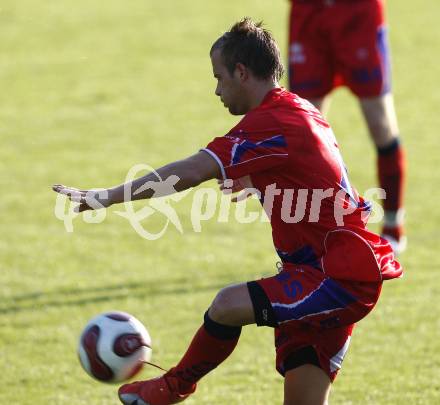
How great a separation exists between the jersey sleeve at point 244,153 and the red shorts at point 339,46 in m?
4.01

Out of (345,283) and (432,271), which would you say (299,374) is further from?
(432,271)

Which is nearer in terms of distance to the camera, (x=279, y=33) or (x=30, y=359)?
(x=30, y=359)

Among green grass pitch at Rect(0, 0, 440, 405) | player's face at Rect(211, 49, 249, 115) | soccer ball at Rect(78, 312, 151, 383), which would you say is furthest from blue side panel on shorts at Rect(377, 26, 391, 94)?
soccer ball at Rect(78, 312, 151, 383)

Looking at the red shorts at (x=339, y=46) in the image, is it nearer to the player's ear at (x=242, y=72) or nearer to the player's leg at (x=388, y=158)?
the player's leg at (x=388, y=158)

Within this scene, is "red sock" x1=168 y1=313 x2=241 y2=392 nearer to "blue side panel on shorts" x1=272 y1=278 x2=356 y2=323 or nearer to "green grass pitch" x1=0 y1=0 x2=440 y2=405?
"blue side panel on shorts" x1=272 y1=278 x2=356 y2=323

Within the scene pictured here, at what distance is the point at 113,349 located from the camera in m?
4.92

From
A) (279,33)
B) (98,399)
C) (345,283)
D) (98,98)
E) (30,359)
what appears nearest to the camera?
(345,283)

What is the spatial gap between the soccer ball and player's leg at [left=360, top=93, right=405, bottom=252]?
3803 mm

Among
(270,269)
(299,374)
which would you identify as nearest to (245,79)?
(299,374)

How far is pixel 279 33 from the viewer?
17.4 metres

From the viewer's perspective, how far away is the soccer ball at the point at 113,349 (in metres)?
4.92

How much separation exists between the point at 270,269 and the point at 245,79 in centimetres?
352

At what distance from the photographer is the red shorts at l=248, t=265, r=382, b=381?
182 inches

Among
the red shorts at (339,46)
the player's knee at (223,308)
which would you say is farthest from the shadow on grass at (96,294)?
the player's knee at (223,308)
